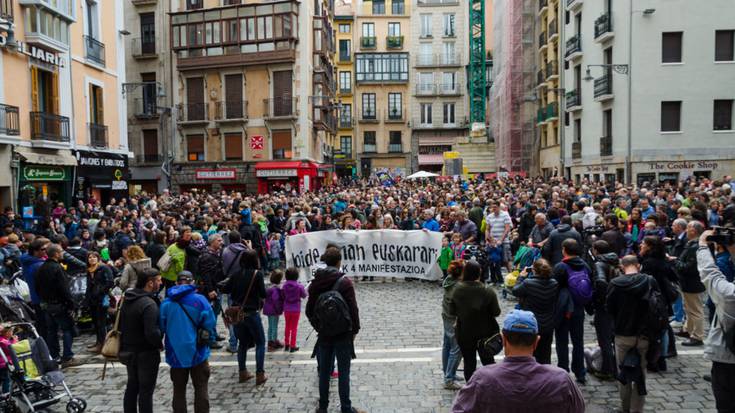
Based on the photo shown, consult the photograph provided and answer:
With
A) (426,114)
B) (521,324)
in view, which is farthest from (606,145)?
(426,114)

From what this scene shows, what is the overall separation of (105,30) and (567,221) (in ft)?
68.0

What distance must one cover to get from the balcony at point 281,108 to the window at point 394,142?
→ 2692 cm

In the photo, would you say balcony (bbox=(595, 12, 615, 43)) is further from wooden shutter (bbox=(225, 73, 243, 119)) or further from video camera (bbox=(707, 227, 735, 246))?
video camera (bbox=(707, 227, 735, 246))

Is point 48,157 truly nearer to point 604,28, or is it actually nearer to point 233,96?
point 233,96

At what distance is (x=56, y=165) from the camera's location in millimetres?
19172

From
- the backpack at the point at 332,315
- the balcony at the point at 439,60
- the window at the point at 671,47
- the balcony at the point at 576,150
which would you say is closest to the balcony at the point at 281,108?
the balcony at the point at 576,150

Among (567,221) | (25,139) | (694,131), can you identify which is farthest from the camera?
(694,131)

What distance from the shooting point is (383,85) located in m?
59.0

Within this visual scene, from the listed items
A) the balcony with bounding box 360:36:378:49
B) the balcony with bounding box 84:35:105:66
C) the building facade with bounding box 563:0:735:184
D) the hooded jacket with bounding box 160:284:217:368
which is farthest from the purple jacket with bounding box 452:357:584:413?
the balcony with bounding box 360:36:378:49

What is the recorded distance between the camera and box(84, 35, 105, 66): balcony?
21.2 meters

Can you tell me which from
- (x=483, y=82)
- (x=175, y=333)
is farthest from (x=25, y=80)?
(x=483, y=82)

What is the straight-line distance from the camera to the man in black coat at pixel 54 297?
7.34 metres

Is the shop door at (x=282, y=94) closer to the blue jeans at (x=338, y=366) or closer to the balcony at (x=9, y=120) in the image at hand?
the balcony at (x=9, y=120)

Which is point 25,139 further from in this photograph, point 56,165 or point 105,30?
point 105,30
